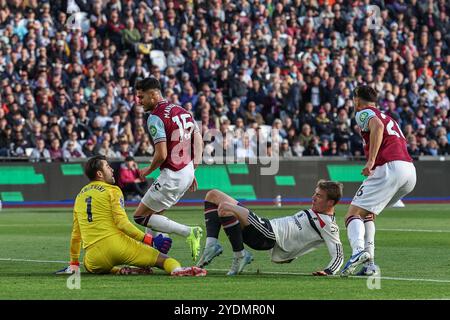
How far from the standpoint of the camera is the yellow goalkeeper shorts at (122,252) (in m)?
12.4

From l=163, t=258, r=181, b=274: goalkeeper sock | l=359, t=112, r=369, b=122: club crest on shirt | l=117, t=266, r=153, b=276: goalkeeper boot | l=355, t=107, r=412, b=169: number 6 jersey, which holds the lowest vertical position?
l=117, t=266, r=153, b=276: goalkeeper boot

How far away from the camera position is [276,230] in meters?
12.7

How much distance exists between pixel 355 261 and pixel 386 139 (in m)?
1.58

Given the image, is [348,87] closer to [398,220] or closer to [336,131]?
[336,131]

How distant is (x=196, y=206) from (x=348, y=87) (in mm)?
6887

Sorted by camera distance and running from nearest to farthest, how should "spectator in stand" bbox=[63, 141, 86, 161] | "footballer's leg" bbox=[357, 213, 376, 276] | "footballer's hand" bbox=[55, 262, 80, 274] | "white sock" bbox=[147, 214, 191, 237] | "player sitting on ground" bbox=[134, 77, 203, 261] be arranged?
"footballer's leg" bbox=[357, 213, 376, 276]
"footballer's hand" bbox=[55, 262, 80, 274]
"white sock" bbox=[147, 214, 191, 237]
"player sitting on ground" bbox=[134, 77, 203, 261]
"spectator in stand" bbox=[63, 141, 86, 161]

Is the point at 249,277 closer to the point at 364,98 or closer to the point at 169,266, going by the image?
the point at 169,266

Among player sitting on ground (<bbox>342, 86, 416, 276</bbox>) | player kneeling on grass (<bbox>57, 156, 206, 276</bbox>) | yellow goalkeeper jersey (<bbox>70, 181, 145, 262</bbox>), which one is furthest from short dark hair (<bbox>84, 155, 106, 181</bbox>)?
player sitting on ground (<bbox>342, 86, 416, 276</bbox>)

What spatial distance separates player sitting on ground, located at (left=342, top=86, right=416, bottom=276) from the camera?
12.7 metres

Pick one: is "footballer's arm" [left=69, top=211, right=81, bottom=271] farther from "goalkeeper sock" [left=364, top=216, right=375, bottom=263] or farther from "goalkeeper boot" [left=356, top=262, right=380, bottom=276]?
"goalkeeper sock" [left=364, top=216, right=375, bottom=263]

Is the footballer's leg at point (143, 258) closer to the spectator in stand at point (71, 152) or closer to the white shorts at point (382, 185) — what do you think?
the white shorts at point (382, 185)

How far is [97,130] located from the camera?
99.3 feet

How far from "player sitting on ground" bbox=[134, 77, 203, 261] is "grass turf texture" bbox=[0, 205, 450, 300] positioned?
95 cm
